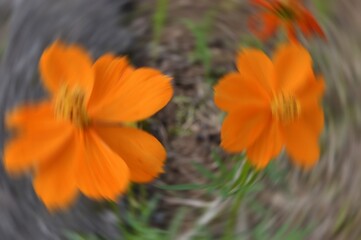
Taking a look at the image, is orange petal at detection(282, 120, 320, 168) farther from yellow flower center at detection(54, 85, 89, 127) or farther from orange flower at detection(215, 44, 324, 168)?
yellow flower center at detection(54, 85, 89, 127)

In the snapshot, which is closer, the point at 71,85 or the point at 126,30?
the point at 71,85

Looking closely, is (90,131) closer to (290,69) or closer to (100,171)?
(100,171)

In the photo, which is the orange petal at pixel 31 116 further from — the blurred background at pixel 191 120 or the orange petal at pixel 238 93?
the blurred background at pixel 191 120

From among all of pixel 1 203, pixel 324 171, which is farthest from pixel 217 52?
pixel 1 203

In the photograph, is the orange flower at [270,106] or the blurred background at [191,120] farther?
the blurred background at [191,120]

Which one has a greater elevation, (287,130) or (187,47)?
(187,47)

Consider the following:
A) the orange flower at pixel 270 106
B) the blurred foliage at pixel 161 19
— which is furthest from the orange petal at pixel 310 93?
the blurred foliage at pixel 161 19

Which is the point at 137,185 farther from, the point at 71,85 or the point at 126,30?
the point at 71,85

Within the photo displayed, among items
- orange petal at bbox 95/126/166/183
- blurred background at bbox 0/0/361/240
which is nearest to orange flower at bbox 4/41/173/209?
orange petal at bbox 95/126/166/183
